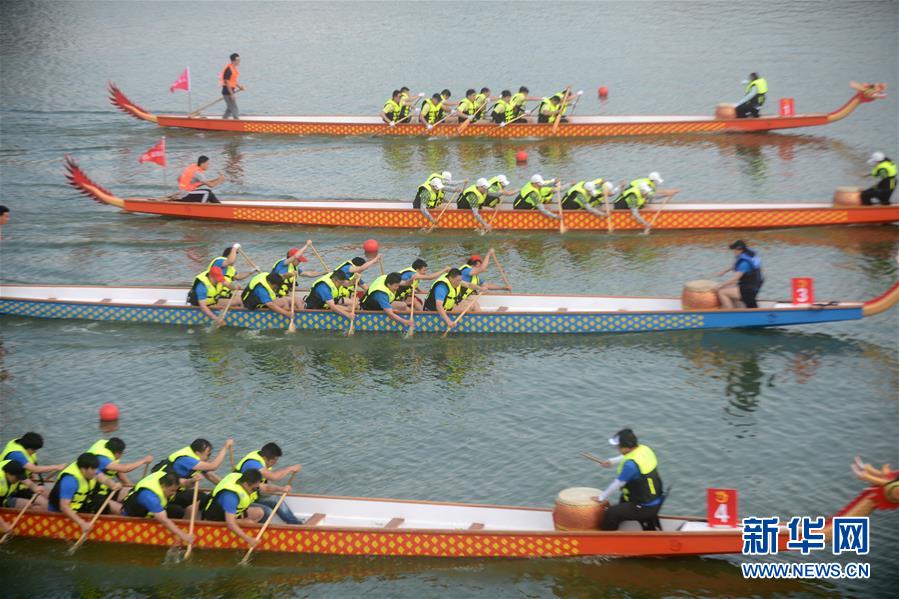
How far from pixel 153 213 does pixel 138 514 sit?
1794 centimetres

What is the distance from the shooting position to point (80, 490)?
59.8ft

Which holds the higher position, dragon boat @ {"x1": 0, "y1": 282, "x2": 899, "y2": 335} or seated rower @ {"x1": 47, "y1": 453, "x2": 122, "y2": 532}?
dragon boat @ {"x1": 0, "y1": 282, "x2": 899, "y2": 335}

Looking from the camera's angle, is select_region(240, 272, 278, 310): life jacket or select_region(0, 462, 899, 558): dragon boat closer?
select_region(0, 462, 899, 558): dragon boat

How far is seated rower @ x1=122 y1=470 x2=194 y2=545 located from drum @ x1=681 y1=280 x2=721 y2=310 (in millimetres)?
11458

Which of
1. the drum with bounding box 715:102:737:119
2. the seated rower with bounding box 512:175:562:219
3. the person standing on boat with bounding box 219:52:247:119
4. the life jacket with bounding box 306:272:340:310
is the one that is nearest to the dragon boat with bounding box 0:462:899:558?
the life jacket with bounding box 306:272:340:310

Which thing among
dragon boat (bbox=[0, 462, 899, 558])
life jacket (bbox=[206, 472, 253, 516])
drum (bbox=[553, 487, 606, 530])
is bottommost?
dragon boat (bbox=[0, 462, 899, 558])

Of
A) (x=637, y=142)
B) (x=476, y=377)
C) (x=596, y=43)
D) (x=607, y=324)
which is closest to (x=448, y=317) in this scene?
(x=476, y=377)

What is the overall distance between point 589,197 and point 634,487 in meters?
15.3

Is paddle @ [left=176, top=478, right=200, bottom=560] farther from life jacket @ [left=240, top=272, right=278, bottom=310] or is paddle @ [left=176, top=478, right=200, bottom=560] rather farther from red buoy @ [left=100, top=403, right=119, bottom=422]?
life jacket @ [left=240, top=272, right=278, bottom=310]

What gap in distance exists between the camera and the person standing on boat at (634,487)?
55.1ft

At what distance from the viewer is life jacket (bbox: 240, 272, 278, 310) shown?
84.4 ft

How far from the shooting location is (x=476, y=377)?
24.0 meters

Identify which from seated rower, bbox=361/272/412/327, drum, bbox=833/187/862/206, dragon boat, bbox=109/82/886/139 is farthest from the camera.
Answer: dragon boat, bbox=109/82/886/139

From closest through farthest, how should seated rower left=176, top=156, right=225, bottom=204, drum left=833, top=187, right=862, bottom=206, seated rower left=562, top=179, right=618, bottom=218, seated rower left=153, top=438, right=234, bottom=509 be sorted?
seated rower left=153, top=438, right=234, bottom=509 → drum left=833, top=187, right=862, bottom=206 → seated rower left=562, top=179, right=618, bottom=218 → seated rower left=176, top=156, right=225, bottom=204
